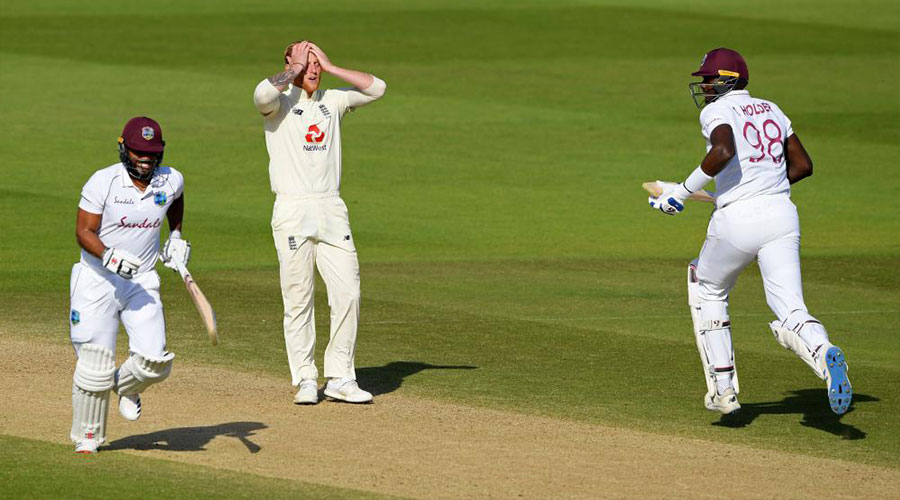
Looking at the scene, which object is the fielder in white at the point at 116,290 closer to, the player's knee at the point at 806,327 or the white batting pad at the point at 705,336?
the white batting pad at the point at 705,336

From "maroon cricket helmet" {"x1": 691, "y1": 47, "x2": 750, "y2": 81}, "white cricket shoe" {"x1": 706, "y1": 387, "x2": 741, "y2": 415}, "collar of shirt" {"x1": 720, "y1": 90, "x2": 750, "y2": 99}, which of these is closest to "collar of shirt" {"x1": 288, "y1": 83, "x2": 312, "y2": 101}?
"maroon cricket helmet" {"x1": 691, "y1": 47, "x2": 750, "y2": 81}

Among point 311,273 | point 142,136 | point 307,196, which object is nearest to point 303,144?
point 307,196

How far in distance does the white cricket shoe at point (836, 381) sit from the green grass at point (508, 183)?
40 cm

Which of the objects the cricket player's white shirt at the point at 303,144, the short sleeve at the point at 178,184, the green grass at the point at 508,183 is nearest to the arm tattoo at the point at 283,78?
the cricket player's white shirt at the point at 303,144

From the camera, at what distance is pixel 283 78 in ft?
36.6

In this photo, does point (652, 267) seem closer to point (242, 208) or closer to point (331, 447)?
point (242, 208)

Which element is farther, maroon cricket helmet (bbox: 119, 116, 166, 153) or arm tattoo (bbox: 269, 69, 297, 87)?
arm tattoo (bbox: 269, 69, 297, 87)

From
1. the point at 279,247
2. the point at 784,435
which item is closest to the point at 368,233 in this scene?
the point at 279,247

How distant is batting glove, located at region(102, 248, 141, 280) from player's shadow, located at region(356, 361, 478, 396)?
2972 millimetres

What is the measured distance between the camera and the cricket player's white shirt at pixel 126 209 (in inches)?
369

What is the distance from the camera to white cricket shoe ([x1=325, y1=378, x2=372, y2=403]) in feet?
36.8

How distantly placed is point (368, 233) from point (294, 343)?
33.6ft

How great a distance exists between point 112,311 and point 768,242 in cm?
425

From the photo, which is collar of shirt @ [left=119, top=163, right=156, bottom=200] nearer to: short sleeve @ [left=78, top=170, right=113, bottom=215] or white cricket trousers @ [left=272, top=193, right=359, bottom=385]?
short sleeve @ [left=78, top=170, right=113, bottom=215]
